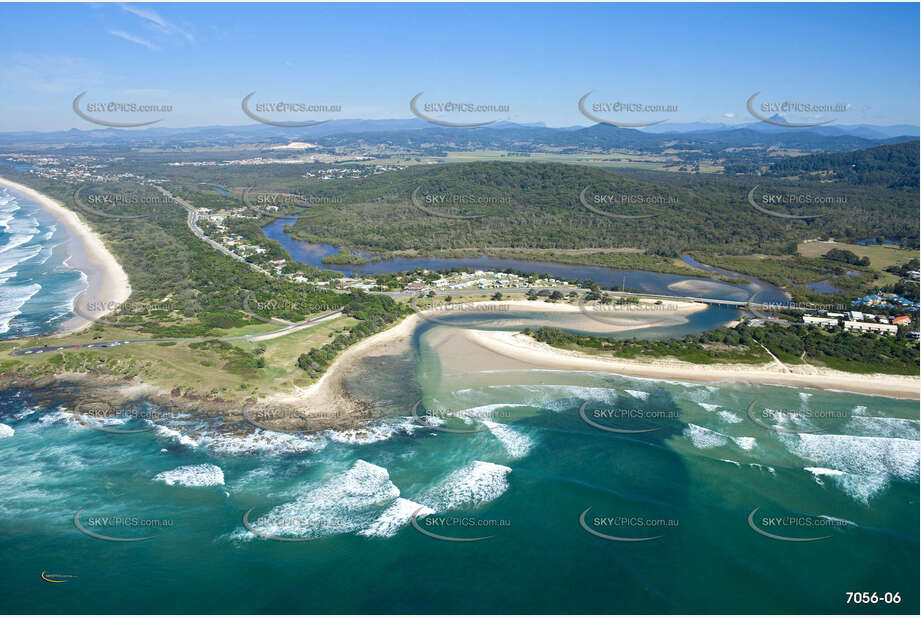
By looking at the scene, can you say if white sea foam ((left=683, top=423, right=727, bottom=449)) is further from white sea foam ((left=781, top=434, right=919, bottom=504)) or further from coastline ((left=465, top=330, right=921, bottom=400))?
coastline ((left=465, top=330, right=921, bottom=400))

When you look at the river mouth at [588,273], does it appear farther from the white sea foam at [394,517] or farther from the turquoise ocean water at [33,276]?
the white sea foam at [394,517]

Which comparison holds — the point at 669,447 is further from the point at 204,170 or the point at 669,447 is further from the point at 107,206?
the point at 204,170

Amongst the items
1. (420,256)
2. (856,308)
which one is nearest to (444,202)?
(420,256)

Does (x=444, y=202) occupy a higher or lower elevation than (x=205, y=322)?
higher

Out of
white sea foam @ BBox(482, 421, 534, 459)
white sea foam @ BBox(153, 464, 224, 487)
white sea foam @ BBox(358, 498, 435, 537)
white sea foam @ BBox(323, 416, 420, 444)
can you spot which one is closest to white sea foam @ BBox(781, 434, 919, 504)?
white sea foam @ BBox(482, 421, 534, 459)

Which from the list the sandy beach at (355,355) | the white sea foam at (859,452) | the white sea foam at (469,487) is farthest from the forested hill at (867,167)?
the white sea foam at (469,487)

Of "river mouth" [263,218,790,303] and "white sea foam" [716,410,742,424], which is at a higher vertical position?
"river mouth" [263,218,790,303]

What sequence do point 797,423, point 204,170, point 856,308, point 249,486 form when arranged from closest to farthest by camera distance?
point 249,486, point 797,423, point 856,308, point 204,170
